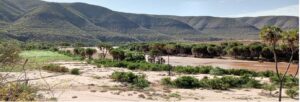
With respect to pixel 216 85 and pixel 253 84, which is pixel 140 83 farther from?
pixel 253 84

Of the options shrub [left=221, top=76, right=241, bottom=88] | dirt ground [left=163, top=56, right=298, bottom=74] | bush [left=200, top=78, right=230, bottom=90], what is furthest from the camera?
Answer: dirt ground [left=163, top=56, right=298, bottom=74]

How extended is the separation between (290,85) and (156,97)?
15.5m

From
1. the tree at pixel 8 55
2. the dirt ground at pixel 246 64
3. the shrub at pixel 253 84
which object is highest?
the tree at pixel 8 55

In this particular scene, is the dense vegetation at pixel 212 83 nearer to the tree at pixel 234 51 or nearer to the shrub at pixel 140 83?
the shrub at pixel 140 83

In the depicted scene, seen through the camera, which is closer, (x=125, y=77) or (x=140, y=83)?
(x=140, y=83)

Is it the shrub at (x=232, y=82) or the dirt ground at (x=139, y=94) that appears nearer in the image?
the dirt ground at (x=139, y=94)

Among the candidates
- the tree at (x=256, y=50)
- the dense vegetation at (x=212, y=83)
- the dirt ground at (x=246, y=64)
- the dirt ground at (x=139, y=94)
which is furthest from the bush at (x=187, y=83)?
the tree at (x=256, y=50)

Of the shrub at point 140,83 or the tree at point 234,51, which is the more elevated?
the tree at point 234,51

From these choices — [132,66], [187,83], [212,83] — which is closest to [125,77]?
[187,83]

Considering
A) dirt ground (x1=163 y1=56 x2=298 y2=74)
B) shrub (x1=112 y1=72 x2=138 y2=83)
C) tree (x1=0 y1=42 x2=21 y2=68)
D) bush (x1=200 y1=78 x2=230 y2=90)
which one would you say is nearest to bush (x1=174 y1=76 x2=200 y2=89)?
bush (x1=200 y1=78 x2=230 y2=90)

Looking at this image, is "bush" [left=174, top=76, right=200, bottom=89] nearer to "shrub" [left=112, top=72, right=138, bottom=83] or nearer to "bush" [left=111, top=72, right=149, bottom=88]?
"bush" [left=111, top=72, right=149, bottom=88]

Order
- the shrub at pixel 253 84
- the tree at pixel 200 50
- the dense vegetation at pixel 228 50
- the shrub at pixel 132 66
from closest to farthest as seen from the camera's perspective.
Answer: the shrub at pixel 253 84, the shrub at pixel 132 66, the dense vegetation at pixel 228 50, the tree at pixel 200 50

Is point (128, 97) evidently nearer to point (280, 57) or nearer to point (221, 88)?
Answer: point (221, 88)

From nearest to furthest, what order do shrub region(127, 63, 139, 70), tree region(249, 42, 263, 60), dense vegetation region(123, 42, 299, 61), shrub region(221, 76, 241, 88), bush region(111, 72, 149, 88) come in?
bush region(111, 72, 149, 88) < shrub region(221, 76, 241, 88) < shrub region(127, 63, 139, 70) < dense vegetation region(123, 42, 299, 61) < tree region(249, 42, 263, 60)
